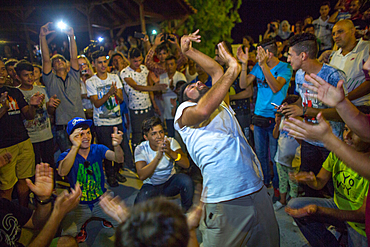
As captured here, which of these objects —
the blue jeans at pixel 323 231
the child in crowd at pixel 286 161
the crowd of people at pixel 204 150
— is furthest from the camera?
the child in crowd at pixel 286 161

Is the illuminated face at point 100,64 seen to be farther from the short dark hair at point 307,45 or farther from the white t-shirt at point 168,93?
the short dark hair at point 307,45

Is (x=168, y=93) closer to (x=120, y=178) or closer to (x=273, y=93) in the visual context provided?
(x=120, y=178)

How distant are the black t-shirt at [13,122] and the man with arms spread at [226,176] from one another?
8.36 feet

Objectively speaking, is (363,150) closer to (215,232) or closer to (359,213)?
(359,213)

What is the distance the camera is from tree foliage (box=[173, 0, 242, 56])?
13.2m

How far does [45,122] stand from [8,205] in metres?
2.26

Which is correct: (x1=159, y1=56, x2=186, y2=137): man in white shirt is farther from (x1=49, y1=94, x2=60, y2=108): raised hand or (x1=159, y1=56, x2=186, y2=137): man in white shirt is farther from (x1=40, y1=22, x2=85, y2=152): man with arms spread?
(x1=49, y1=94, x2=60, y2=108): raised hand

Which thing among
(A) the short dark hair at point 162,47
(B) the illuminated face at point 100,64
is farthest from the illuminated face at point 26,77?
(A) the short dark hair at point 162,47

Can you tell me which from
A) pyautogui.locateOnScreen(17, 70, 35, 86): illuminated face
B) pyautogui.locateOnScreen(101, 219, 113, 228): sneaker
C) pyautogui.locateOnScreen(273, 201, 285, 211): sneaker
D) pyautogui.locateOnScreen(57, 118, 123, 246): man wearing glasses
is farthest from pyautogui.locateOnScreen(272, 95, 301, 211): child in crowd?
pyautogui.locateOnScreen(17, 70, 35, 86): illuminated face

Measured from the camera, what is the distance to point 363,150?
1.82 metres

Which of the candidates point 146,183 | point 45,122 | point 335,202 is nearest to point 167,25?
point 45,122

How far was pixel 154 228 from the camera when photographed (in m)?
1.01

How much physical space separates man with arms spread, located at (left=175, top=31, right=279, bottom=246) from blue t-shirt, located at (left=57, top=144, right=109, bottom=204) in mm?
1434

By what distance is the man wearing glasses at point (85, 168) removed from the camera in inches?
99.0
